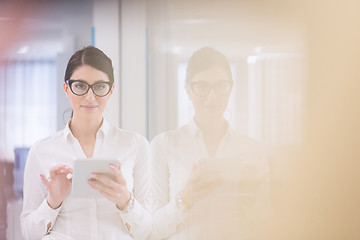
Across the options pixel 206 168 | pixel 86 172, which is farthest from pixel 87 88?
pixel 206 168

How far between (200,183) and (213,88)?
53 centimetres

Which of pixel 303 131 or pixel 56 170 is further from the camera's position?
pixel 303 131

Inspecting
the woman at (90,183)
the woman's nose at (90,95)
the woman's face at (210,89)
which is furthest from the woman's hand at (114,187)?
the woman's face at (210,89)

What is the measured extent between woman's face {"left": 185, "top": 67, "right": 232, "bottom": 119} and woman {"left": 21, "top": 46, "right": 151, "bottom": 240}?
38cm

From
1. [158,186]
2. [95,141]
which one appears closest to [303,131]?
[158,186]

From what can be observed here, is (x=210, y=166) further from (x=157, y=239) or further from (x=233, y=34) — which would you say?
(x=233, y=34)

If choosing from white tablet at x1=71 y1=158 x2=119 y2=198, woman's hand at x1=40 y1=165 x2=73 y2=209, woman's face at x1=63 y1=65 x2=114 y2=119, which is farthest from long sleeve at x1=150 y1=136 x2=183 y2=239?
woman's hand at x1=40 y1=165 x2=73 y2=209

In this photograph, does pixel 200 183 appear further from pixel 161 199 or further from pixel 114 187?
pixel 114 187

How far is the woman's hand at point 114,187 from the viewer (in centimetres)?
187

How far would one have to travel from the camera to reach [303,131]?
81.4 inches

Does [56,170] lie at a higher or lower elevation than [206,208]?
higher

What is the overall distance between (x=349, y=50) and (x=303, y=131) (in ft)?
1.83

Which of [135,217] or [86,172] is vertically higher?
[86,172]

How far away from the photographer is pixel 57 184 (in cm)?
192
